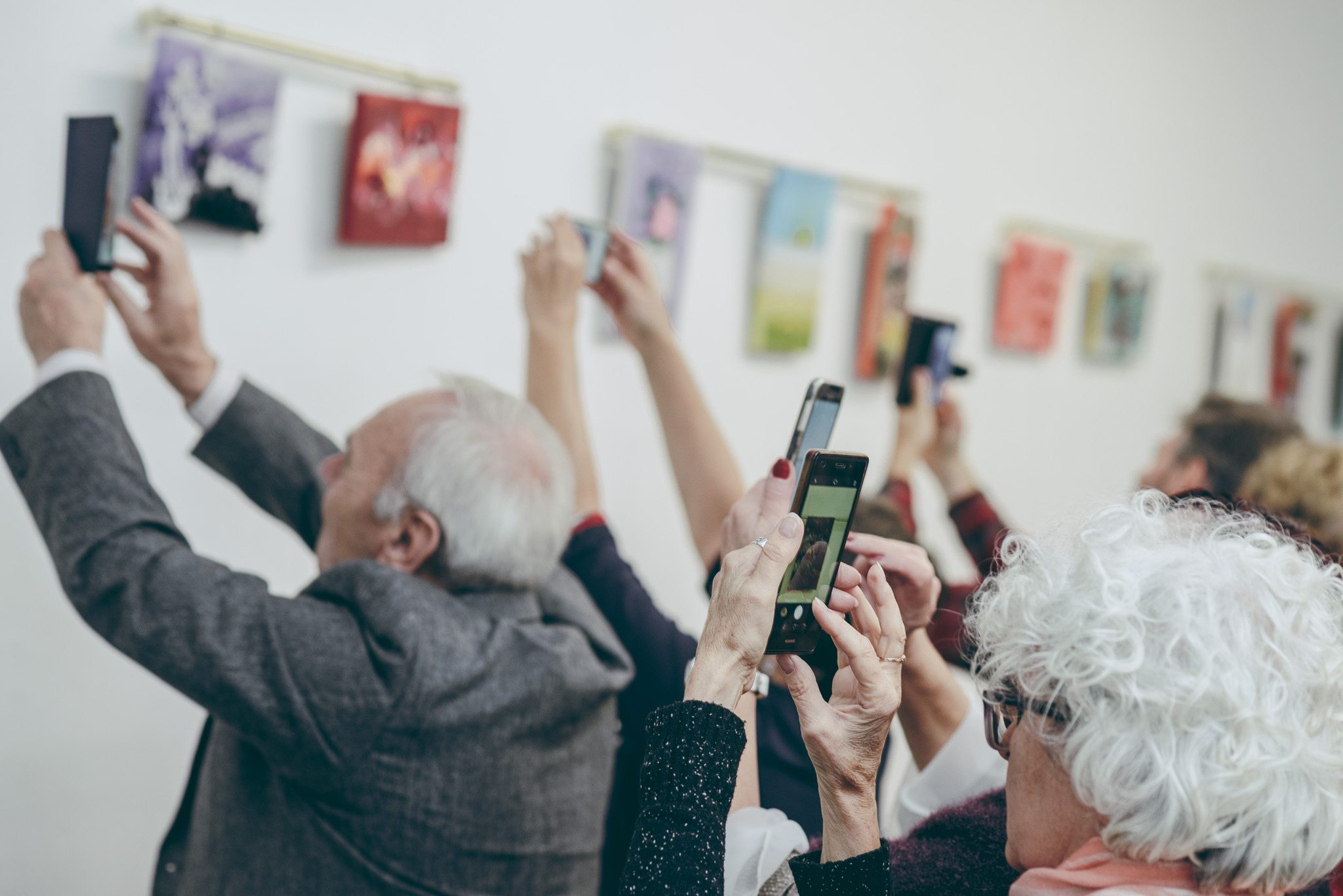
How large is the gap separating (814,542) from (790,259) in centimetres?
147

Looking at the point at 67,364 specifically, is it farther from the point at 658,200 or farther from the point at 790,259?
the point at 790,259

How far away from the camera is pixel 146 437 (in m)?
1.62

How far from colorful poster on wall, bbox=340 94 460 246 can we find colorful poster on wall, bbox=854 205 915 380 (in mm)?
940

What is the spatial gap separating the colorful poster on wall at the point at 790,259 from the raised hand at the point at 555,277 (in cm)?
68

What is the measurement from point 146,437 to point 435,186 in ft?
1.81

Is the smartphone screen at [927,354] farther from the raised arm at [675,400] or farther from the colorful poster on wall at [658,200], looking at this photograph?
the raised arm at [675,400]

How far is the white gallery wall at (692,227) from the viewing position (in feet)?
5.12

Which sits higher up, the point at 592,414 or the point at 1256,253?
the point at 1256,253

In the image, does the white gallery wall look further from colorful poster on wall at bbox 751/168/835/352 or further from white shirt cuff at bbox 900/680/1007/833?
white shirt cuff at bbox 900/680/1007/833

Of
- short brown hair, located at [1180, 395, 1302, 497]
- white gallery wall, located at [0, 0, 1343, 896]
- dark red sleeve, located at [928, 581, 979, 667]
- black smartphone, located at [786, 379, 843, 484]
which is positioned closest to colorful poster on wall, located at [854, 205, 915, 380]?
white gallery wall, located at [0, 0, 1343, 896]

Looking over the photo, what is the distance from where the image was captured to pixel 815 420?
0.93 metres

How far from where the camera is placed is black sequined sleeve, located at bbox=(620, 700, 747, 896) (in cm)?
72

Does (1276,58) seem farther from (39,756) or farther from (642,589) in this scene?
(39,756)

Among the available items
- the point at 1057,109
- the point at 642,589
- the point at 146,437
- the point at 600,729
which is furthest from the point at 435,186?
the point at 1057,109
